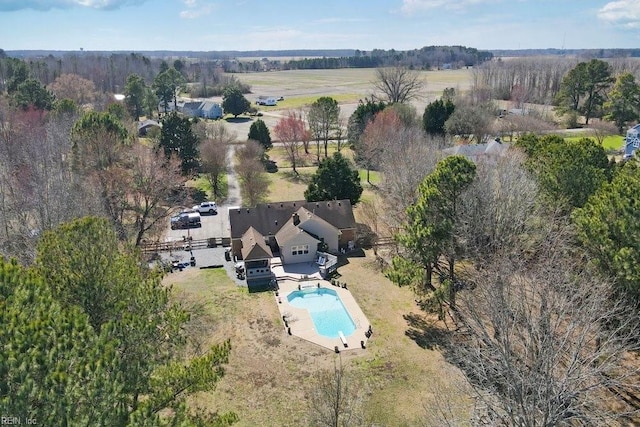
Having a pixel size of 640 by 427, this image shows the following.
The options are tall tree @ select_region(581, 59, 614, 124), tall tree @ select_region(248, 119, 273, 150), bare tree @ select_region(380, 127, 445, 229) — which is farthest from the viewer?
tall tree @ select_region(581, 59, 614, 124)

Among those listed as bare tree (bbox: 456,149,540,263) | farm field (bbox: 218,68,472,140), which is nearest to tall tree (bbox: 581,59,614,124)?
farm field (bbox: 218,68,472,140)

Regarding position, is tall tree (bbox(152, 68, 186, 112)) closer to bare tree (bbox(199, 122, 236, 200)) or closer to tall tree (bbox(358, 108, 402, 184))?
bare tree (bbox(199, 122, 236, 200))

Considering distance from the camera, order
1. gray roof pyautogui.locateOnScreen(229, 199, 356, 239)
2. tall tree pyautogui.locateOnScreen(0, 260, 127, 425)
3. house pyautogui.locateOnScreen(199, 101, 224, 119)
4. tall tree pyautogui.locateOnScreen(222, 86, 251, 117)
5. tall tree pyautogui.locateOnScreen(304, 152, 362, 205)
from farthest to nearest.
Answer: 1. house pyautogui.locateOnScreen(199, 101, 224, 119)
2. tall tree pyautogui.locateOnScreen(222, 86, 251, 117)
3. tall tree pyautogui.locateOnScreen(304, 152, 362, 205)
4. gray roof pyautogui.locateOnScreen(229, 199, 356, 239)
5. tall tree pyautogui.locateOnScreen(0, 260, 127, 425)

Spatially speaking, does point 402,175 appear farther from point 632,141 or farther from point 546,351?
point 632,141

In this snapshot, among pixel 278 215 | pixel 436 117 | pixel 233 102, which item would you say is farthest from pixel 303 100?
pixel 278 215

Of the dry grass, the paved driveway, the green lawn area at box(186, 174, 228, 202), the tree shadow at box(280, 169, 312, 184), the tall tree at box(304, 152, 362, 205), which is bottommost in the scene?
the dry grass

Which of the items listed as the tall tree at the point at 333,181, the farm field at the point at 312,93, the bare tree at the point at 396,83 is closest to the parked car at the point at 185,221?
the tall tree at the point at 333,181

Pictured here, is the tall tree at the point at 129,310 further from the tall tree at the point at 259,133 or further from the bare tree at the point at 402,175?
the tall tree at the point at 259,133
